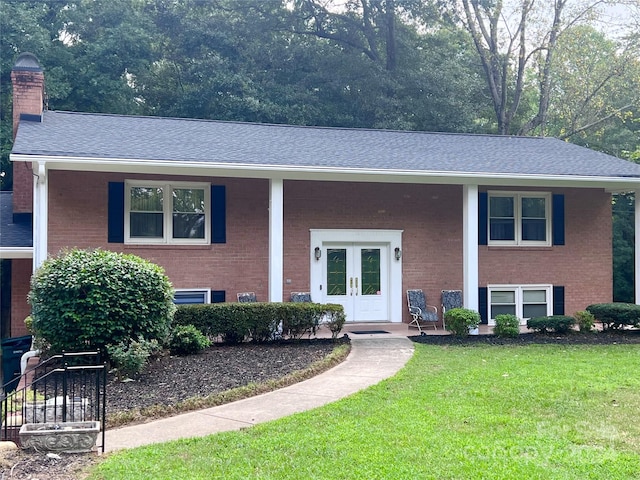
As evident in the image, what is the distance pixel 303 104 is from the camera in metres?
26.2

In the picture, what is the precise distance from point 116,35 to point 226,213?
14624 mm

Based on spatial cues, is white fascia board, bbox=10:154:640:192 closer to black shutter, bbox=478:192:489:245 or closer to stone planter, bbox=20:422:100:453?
black shutter, bbox=478:192:489:245

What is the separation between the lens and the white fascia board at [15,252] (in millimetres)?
12566

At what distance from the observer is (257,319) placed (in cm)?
1116

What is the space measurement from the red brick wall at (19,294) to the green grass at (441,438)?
9298 millimetres

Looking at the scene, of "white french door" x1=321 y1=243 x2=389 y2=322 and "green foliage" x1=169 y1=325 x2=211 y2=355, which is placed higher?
"white french door" x1=321 y1=243 x2=389 y2=322

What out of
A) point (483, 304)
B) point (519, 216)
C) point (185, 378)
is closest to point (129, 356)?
point (185, 378)

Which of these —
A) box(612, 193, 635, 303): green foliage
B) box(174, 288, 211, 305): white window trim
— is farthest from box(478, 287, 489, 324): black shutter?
box(612, 193, 635, 303): green foliage

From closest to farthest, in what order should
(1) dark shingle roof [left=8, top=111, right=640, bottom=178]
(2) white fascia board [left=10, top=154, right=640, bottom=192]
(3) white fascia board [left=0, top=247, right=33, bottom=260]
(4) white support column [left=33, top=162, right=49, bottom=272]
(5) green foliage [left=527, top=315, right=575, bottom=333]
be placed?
(4) white support column [left=33, top=162, right=49, bottom=272] → (2) white fascia board [left=10, top=154, right=640, bottom=192] → (1) dark shingle roof [left=8, top=111, right=640, bottom=178] → (3) white fascia board [left=0, top=247, right=33, bottom=260] → (5) green foliage [left=527, top=315, right=575, bottom=333]

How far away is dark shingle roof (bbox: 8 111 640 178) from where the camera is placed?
1218cm

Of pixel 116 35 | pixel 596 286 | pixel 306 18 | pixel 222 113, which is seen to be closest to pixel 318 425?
pixel 596 286

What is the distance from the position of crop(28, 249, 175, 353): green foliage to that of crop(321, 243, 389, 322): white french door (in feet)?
19.4

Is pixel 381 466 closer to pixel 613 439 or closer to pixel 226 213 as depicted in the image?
pixel 613 439

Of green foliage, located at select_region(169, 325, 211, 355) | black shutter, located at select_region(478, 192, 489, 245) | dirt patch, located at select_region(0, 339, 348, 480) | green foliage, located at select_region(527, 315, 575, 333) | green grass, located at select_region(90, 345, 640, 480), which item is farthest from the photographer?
black shutter, located at select_region(478, 192, 489, 245)
